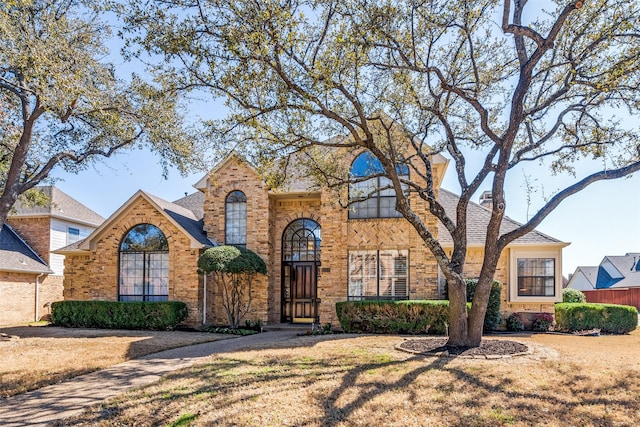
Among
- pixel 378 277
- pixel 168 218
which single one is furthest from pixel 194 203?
pixel 378 277

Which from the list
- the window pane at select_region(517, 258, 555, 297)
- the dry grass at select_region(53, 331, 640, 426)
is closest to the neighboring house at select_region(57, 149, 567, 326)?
the window pane at select_region(517, 258, 555, 297)

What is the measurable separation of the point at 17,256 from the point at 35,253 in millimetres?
1331

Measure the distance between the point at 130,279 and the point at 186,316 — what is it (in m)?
2.72

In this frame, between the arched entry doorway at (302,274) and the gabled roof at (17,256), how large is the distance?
11.1 metres

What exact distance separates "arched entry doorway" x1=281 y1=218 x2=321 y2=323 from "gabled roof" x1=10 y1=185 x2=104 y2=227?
437 inches

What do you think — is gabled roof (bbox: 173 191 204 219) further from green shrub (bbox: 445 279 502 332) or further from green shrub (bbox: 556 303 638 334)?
green shrub (bbox: 556 303 638 334)

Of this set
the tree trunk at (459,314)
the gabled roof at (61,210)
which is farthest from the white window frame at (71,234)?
the tree trunk at (459,314)

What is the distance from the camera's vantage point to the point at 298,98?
9.38 meters

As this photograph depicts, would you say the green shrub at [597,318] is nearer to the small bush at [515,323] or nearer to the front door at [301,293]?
the small bush at [515,323]

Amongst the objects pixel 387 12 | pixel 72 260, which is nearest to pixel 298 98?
pixel 387 12

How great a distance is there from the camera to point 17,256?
18766 millimetres

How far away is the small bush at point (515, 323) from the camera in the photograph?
559 inches

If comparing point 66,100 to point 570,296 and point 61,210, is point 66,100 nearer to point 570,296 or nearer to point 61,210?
point 61,210

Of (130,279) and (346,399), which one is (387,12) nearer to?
(346,399)
